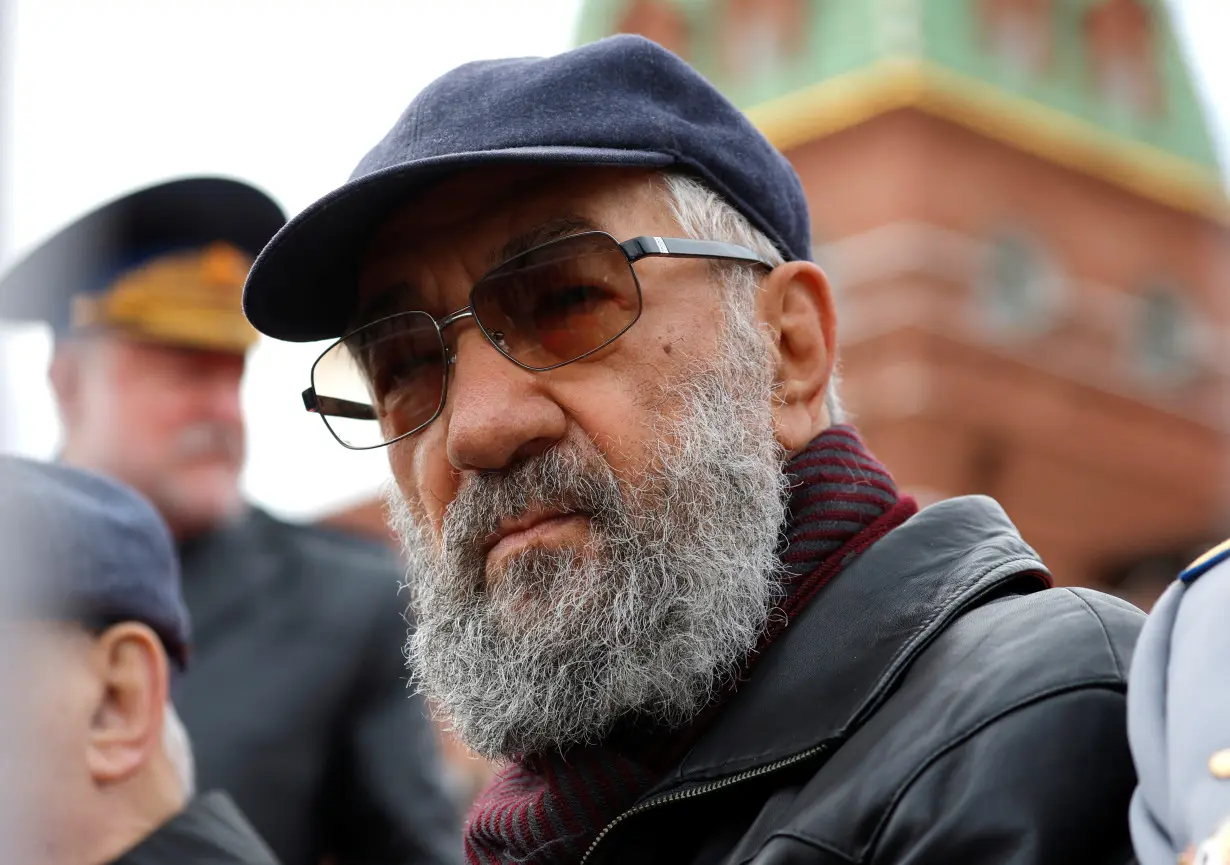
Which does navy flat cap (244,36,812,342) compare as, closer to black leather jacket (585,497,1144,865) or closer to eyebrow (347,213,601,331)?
Result: eyebrow (347,213,601,331)

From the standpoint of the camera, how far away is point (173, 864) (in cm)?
269

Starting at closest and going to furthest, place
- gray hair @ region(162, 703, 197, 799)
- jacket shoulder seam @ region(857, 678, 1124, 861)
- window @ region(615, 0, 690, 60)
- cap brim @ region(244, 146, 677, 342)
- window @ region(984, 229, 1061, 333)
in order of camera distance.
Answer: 1. jacket shoulder seam @ region(857, 678, 1124, 861)
2. cap brim @ region(244, 146, 677, 342)
3. gray hair @ region(162, 703, 197, 799)
4. window @ region(984, 229, 1061, 333)
5. window @ region(615, 0, 690, 60)

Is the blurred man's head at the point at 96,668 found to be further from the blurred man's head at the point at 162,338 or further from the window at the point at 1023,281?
the window at the point at 1023,281

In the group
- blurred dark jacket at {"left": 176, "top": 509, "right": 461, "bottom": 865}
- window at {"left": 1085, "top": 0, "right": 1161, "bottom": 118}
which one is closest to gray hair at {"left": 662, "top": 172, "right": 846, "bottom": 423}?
blurred dark jacket at {"left": 176, "top": 509, "right": 461, "bottom": 865}

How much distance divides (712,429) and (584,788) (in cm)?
56

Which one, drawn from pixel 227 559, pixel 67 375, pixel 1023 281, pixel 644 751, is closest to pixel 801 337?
pixel 644 751

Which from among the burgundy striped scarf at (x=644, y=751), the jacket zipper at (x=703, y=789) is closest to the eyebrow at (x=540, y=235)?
the burgundy striped scarf at (x=644, y=751)

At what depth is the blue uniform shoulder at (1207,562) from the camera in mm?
1604

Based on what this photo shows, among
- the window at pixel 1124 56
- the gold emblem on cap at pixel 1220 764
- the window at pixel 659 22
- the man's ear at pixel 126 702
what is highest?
the gold emblem on cap at pixel 1220 764

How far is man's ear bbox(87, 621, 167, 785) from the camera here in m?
2.77

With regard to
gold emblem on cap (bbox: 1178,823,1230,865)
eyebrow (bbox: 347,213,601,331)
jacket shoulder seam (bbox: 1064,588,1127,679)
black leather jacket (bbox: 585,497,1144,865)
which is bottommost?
black leather jacket (bbox: 585,497,1144,865)

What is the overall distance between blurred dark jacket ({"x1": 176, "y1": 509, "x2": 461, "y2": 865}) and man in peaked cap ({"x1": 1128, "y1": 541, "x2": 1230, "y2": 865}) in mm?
2650

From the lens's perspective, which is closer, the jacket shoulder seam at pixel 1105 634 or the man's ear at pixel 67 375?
the jacket shoulder seam at pixel 1105 634

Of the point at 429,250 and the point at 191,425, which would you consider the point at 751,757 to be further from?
the point at 191,425
